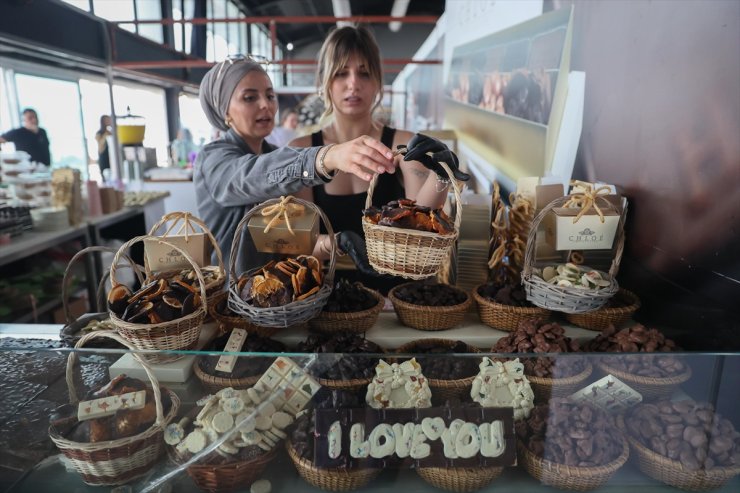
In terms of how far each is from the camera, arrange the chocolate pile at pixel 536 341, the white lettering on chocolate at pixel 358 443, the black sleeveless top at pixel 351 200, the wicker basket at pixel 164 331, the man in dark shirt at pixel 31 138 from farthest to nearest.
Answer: the man in dark shirt at pixel 31 138 → the black sleeveless top at pixel 351 200 → the chocolate pile at pixel 536 341 → the wicker basket at pixel 164 331 → the white lettering on chocolate at pixel 358 443

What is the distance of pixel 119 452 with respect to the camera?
99cm

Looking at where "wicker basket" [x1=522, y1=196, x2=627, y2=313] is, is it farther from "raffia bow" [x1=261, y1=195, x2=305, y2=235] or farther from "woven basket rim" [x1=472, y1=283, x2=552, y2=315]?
"raffia bow" [x1=261, y1=195, x2=305, y2=235]

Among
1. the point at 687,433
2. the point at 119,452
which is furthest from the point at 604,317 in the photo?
the point at 119,452

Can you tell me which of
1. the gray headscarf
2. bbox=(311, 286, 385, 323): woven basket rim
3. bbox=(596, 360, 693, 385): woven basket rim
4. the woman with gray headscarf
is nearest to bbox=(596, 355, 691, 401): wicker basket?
bbox=(596, 360, 693, 385): woven basket rim

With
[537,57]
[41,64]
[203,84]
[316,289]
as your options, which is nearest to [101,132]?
[41,64]

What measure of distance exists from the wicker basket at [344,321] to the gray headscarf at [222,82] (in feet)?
3.00

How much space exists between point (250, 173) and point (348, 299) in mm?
499

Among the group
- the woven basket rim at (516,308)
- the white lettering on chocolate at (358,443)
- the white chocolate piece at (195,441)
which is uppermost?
the woven basket rim at (516,308)

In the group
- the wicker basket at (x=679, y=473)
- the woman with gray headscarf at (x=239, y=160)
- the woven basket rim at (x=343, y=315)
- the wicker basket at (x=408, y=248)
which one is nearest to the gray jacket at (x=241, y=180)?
the woman with gray headscarf at (x=239, y=160)

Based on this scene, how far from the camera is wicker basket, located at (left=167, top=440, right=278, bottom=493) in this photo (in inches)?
39.4

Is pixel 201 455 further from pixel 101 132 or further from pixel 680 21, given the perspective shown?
pixel 101 132

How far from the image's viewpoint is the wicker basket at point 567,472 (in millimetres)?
1003

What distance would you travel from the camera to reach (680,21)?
1.42 meters

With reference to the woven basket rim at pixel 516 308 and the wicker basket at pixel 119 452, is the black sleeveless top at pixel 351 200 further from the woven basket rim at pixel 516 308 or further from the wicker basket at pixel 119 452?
the wicker basket at pixel 119 452
